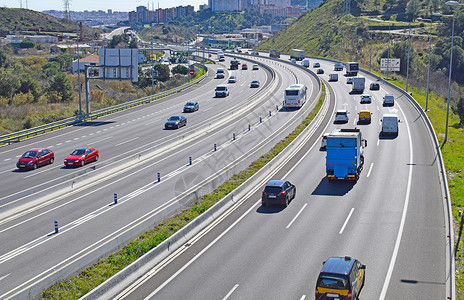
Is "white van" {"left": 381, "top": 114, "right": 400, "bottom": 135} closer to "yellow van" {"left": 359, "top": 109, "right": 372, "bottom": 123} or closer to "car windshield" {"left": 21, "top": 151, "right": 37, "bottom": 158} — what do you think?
"yellow van" {"left": 359, "top": 109, "right": 372, "bottom": 123}

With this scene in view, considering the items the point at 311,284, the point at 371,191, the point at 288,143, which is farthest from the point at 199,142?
the point at 311,284

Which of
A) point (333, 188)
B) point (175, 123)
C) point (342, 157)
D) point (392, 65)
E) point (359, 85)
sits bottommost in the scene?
point (333, 188)

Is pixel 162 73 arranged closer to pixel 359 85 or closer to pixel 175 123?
pixel 359 85

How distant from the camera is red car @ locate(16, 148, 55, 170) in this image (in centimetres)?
4219

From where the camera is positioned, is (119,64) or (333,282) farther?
(119,64)

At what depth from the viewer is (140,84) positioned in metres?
115

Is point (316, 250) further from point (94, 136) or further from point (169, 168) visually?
point (94, 136)

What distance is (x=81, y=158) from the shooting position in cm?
4372

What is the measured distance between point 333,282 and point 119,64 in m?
56.4

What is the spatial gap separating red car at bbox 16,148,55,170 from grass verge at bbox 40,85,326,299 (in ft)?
52.4

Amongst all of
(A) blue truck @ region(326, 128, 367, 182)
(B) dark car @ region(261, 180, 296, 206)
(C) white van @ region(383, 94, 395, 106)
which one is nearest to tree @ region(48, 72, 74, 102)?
(C) white van @ region(383, 94, 395, 106)

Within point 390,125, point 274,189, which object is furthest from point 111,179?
point 390,125

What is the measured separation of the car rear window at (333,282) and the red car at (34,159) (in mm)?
30277

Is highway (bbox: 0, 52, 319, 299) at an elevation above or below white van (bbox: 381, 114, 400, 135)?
below
